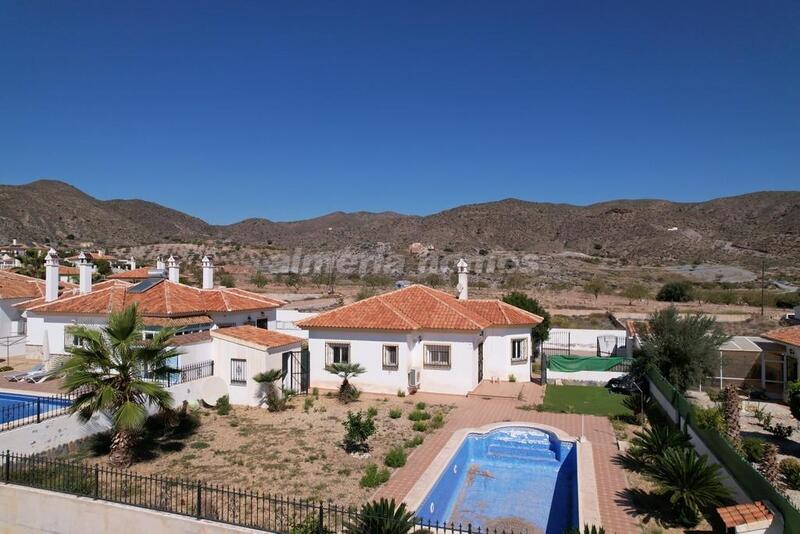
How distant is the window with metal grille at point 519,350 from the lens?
83.7ft

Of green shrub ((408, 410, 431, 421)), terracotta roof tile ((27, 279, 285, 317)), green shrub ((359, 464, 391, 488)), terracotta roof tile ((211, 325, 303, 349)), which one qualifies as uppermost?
terracotta roof tile ((27, 279, 285, 317))

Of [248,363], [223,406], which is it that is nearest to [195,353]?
[248,363]

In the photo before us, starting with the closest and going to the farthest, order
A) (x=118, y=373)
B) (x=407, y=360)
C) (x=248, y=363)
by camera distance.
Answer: (x=118, y=373), (x=248, y=363), (x=407, y=360)

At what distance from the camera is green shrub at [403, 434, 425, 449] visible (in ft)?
50.9

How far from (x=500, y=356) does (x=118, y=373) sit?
671 inches

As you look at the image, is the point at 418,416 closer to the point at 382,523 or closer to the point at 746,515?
the point at 382,523

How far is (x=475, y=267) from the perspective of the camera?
85812 millimetres

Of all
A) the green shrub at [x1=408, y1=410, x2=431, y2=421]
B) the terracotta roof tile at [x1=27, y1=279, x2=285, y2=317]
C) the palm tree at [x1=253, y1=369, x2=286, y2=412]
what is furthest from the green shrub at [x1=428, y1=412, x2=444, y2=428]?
the terracotta roof tile at [x1=27, y1=279, x2=285, y2=317]

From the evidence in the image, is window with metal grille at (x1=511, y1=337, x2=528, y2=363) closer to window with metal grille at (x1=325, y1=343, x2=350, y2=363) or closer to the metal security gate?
window with metal grille at (x1=325, y1=343, x2=350, y2=363)

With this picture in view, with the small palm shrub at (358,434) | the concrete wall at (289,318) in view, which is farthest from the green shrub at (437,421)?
the concrete wall at (289,318)

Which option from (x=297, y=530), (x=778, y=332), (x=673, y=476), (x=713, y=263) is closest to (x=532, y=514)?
(x=673, y=476)

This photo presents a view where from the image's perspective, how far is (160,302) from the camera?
2214 centimetres

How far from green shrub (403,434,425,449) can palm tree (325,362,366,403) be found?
5710 millimetres

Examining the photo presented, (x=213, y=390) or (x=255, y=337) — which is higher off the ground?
(x=255, y=337)
